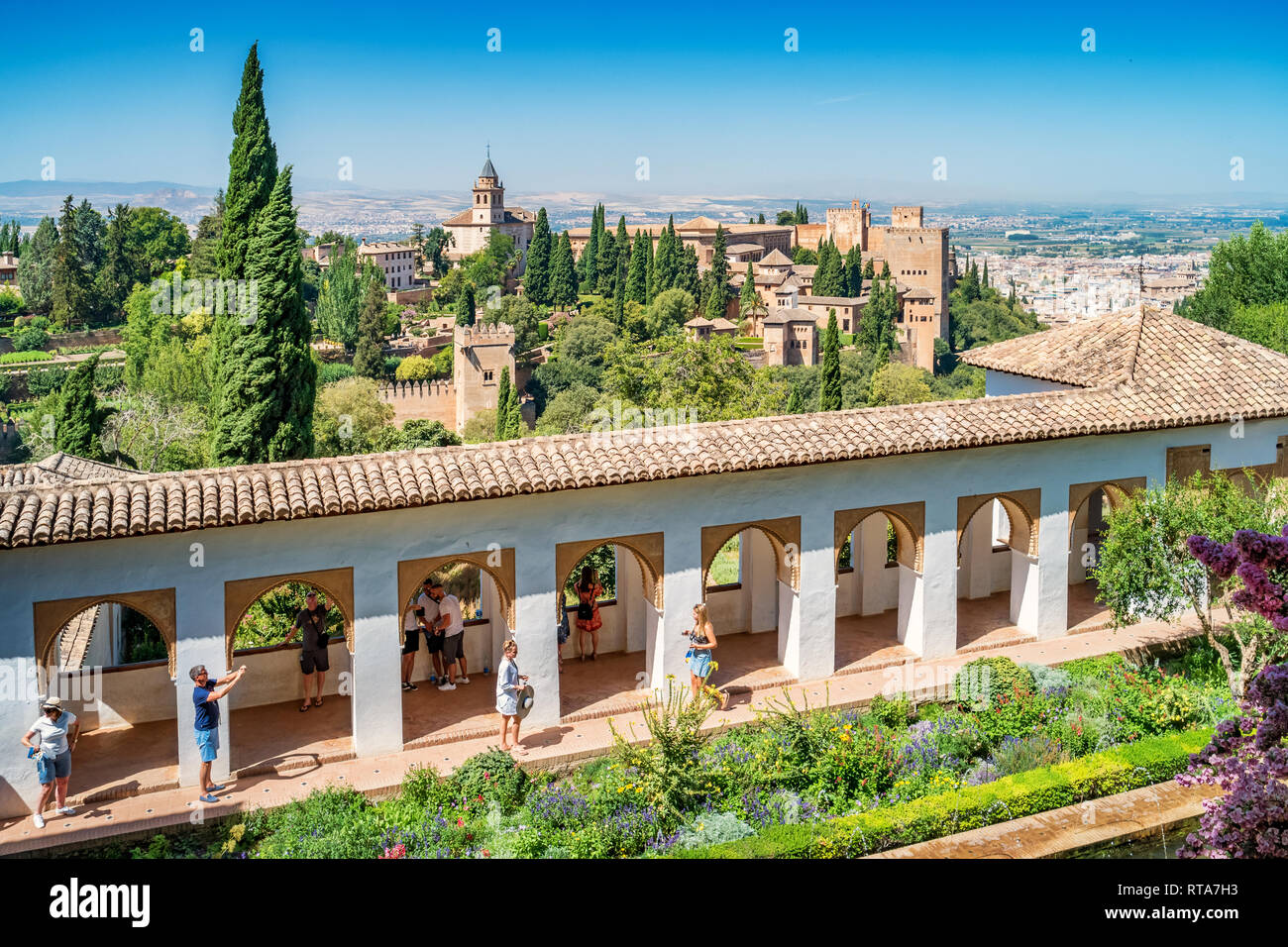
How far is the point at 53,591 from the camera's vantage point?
9.95m

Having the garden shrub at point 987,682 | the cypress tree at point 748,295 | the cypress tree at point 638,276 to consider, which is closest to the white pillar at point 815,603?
the garden shrub at point 987,682

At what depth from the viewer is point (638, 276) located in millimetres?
84812

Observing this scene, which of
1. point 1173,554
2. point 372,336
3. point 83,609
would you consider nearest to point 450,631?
point 83,609

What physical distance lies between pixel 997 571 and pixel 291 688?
8.95 meters

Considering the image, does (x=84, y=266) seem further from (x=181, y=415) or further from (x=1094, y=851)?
(x=1094, y=851)

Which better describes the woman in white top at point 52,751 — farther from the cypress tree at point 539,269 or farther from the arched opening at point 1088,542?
the cypress tree at point 539,269

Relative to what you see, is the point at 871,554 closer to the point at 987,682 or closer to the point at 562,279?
the point at 987,682

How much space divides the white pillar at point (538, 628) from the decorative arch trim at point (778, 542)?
167 cm

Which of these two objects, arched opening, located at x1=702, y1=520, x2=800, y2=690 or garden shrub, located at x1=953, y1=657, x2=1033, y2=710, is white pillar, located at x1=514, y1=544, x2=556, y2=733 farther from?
garden shrub, located at x1=953, y1=657, x2=1033, y2=710

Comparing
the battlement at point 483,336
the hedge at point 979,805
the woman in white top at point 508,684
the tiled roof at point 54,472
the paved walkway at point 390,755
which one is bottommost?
the hedge at point 979,805

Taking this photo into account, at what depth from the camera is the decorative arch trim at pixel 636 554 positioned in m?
11.7

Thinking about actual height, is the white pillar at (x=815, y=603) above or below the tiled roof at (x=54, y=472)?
below
